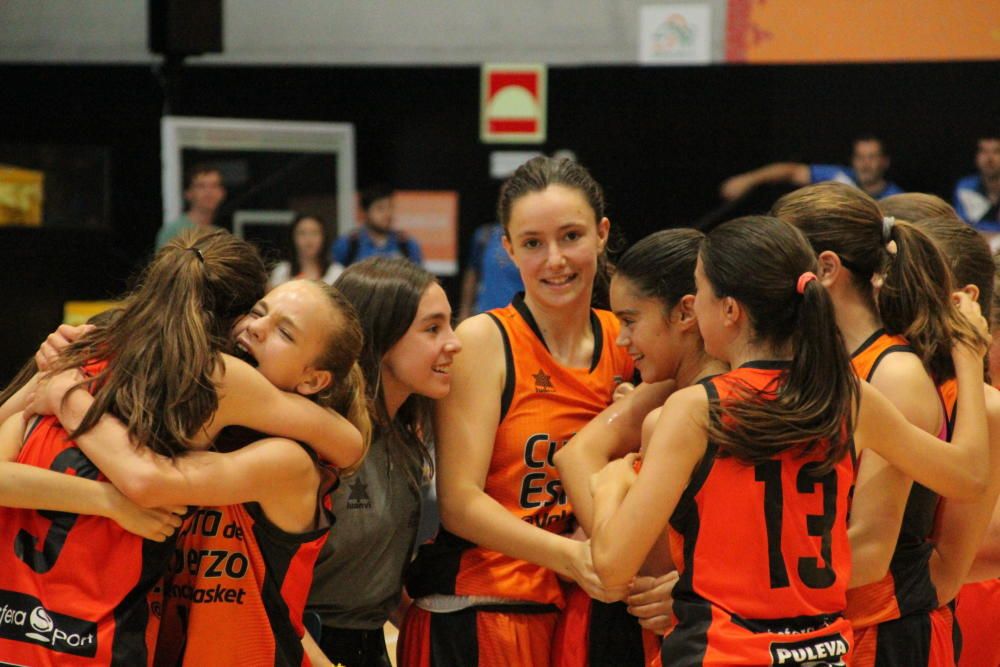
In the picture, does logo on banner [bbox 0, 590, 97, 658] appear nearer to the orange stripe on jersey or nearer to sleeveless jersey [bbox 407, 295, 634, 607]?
sleeveless jersey [bbox 407, 295, 634, 607]

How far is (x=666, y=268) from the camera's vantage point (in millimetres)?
2590

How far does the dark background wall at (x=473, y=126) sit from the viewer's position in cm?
913

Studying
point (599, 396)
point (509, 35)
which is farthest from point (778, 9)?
point (599, 396)

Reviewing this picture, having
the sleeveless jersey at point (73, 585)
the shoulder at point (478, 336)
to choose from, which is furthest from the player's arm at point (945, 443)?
the sleeveless jersey at point (73, 585)

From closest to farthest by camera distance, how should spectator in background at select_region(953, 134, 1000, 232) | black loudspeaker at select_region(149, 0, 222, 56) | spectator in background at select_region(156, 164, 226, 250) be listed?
spectator in background at select_region(953, 134, 1000, 232) → black loudspeaker at select_region(149, 0, 222, 56) → spectator in background at select_region(156, 164, 226, 250)

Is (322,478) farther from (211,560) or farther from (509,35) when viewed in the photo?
(509,35)

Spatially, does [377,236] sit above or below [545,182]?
below

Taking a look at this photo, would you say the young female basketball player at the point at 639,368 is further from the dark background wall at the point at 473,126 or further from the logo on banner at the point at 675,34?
the logo on banner at the point at 675,34

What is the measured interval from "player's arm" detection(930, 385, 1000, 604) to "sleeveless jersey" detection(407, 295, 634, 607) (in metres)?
0.81

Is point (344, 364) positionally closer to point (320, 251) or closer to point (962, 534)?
point (962, 534)

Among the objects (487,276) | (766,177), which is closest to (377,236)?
(487,276)

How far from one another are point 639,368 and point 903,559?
0.68 meters

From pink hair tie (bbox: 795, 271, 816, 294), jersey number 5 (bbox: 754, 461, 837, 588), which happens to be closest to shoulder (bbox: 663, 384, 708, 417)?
jersey number 5 (bbox: 754, 461, 837, 588)

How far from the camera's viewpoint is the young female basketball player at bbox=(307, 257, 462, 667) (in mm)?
2684
